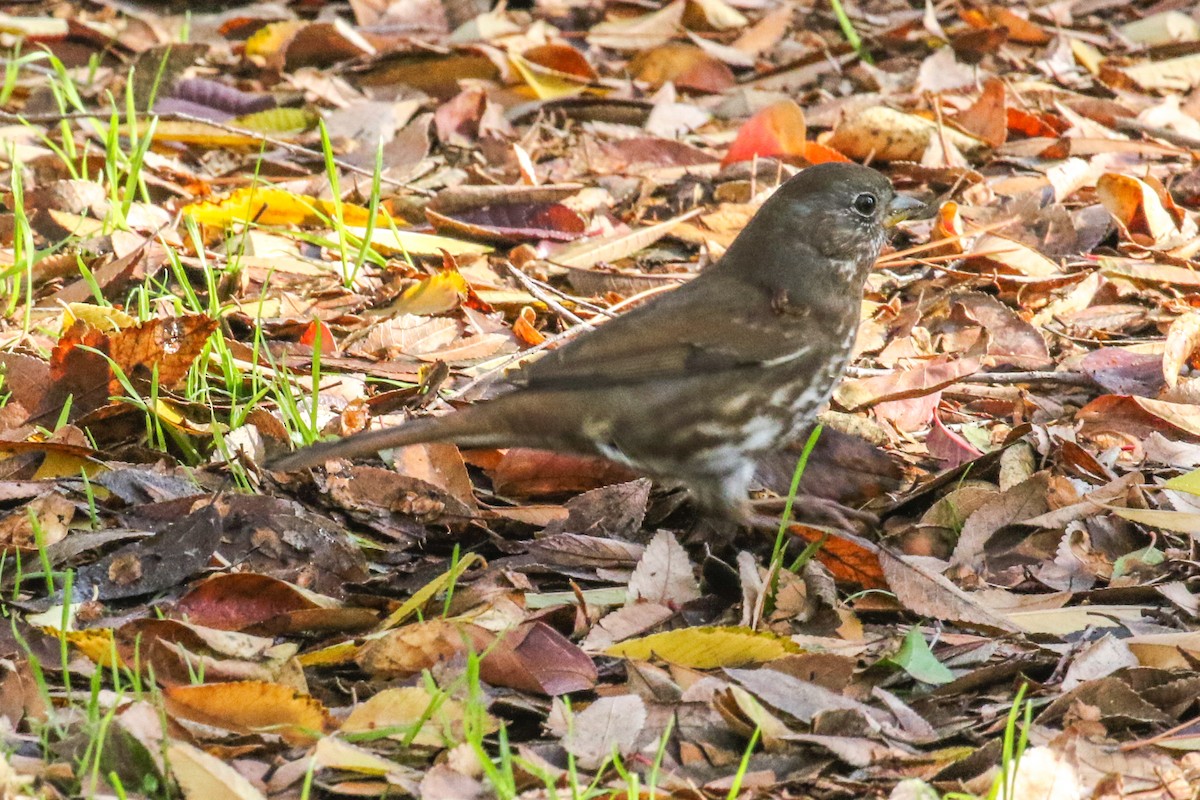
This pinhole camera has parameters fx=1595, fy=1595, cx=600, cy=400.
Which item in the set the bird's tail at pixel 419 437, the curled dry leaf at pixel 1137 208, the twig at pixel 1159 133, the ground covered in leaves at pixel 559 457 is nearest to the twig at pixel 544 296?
the ground covered in leaves at pixel 559 457

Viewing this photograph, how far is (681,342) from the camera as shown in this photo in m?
4.30

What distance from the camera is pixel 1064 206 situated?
606 cm

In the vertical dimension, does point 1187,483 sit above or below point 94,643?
below

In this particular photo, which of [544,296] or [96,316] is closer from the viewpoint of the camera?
[96,316]

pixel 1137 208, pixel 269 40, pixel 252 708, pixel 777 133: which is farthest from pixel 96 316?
pixel 1137 208

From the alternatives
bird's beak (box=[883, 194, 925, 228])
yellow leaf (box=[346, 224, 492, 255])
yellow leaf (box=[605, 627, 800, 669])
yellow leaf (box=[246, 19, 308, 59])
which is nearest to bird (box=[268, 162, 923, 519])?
bird's beak (box=[883, 194, 925, 228])

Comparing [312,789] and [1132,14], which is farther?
[1132,14]

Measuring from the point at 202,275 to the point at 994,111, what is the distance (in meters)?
3.33

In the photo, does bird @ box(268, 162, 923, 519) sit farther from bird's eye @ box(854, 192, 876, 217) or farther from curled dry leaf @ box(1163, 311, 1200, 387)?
curled dry leaf @ box(1163, 311, 1200, 387)

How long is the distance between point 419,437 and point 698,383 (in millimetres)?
819

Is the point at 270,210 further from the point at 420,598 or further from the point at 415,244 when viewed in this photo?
the point at 420,598

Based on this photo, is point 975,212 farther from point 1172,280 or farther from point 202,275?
point 202,275

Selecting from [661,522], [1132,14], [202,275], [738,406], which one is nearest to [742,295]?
[738,406]

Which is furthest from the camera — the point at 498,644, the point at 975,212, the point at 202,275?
the point at 975,212
